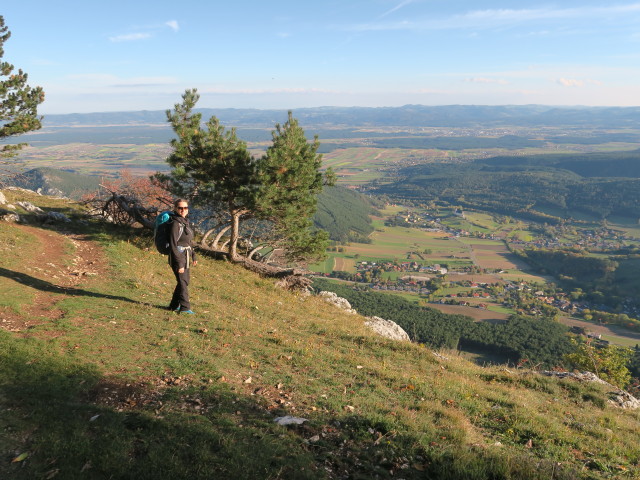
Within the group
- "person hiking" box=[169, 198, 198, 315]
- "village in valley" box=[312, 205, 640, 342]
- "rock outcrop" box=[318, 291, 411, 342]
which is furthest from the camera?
"village in valley" box=[312, 205, 640, 342]

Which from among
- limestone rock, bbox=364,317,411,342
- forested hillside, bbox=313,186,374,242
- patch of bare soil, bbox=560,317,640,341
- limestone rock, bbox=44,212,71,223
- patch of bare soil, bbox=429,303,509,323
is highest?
limestone rock, bbox=44,212,71,223

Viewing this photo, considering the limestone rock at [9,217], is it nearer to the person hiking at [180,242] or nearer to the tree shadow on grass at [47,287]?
the tree shadow on grass at [47,287]

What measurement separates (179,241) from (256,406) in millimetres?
A: 6120

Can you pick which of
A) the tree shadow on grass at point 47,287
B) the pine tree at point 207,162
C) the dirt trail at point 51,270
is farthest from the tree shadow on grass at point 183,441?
the pine tree at point 207,162

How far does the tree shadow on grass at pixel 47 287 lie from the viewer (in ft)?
42.0

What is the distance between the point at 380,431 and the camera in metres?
6.76

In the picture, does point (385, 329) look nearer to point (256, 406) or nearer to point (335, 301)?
point (335, 301)

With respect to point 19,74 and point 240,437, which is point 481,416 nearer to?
point 240,437

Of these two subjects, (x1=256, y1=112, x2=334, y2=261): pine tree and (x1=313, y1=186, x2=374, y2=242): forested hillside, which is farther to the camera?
(x1=313, y1=186, x2=374, y2=242): forested hillside

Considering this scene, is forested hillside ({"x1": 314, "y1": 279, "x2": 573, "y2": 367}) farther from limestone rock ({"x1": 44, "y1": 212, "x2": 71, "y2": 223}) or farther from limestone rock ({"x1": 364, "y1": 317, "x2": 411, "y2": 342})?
limestone rock ({"x1": 44, "y1": 212, "x2": 71, "y2": 223})

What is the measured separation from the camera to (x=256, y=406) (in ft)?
24.1

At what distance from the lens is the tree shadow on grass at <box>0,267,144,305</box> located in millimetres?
12812

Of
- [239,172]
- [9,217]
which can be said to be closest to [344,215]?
[239,172]

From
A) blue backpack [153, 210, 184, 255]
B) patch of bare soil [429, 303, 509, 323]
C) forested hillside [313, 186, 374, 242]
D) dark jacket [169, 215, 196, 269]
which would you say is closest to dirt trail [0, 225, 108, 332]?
blue backpack [153, 210, 184, 255]
